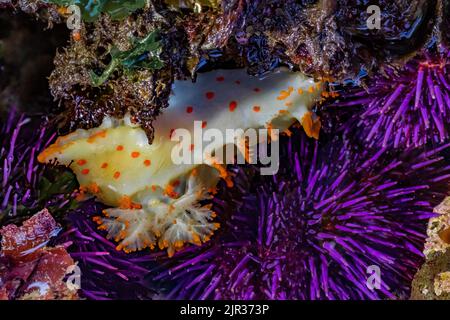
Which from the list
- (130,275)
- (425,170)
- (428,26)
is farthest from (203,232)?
(428,26)

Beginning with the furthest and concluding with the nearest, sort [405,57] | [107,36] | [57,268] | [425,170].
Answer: [425,170] < [57,268] < [405,57] < [107,36]

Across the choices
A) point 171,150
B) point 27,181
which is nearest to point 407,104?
point 171,150

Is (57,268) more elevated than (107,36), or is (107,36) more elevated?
(107,36)

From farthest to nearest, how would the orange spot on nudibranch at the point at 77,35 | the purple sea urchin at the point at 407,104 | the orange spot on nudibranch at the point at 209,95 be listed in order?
the orange spot on nudibranch at the point at 209,95 → the purple sea urchin at the point at 407,104 → the orange spot on nudibranch at the point at 77,35

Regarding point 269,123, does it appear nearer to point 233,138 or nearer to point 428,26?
point 233,138

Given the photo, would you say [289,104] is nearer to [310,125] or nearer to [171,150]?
[310,125]

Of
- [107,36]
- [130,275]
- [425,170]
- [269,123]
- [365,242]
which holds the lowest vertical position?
[130,275]

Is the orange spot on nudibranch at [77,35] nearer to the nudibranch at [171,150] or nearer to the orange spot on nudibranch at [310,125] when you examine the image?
the nudibranch at [171,150]

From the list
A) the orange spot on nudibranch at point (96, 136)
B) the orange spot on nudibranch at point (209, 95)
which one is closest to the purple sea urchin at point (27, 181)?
the orange spot on nudibranch at point (96, 136)
